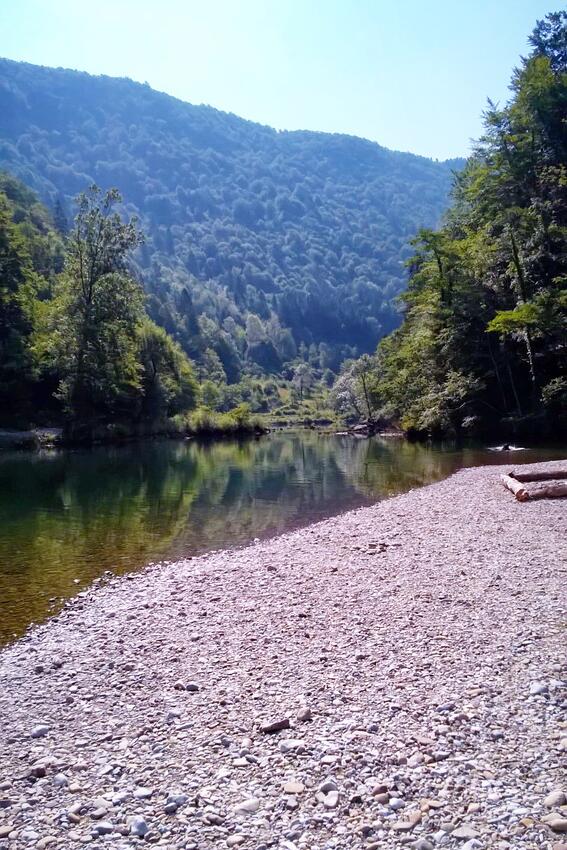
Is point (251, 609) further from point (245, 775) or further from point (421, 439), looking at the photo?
point (421, 439)

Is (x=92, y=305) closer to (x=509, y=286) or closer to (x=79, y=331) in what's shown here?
→ (x=79, y=331)

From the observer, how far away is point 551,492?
676 inches

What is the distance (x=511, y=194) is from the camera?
144ft

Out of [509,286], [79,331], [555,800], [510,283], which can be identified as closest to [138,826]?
[555,800]

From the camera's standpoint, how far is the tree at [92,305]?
57.5 meters

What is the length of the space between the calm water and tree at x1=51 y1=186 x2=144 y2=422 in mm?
16669

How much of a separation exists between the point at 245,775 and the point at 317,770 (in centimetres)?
65

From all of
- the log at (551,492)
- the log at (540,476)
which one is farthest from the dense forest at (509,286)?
the log at (551,492)

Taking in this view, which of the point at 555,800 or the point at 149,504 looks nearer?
the point at 555,800

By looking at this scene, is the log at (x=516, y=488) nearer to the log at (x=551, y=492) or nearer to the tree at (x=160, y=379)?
the log at (x=551, y=492)

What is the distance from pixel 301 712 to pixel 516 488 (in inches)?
541

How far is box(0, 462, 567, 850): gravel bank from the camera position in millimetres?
4512

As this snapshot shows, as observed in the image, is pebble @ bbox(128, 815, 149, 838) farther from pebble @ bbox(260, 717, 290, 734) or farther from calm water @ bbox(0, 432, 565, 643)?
calm water @ bbox(0, 432, 565, 643)

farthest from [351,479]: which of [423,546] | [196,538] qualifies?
[423,546]
